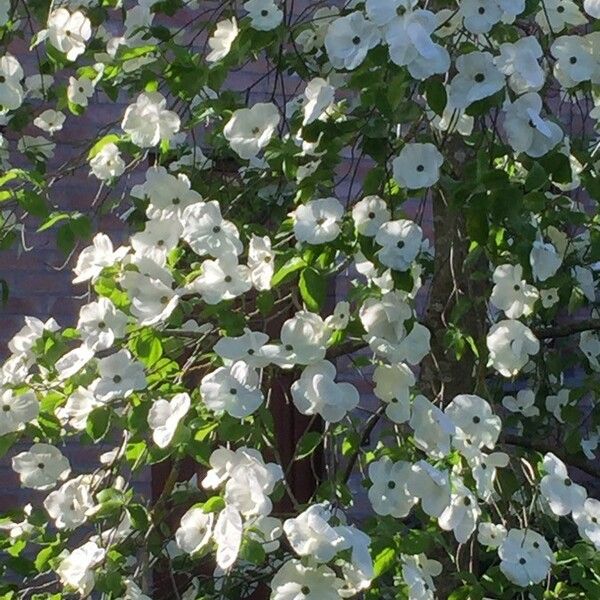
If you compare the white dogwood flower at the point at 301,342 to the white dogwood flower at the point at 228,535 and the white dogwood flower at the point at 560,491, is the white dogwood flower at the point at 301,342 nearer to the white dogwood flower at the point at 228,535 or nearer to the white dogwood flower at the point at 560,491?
→ the white dogwood flower at the point at 228,535

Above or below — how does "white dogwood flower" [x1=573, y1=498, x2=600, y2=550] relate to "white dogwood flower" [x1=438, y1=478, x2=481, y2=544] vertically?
below

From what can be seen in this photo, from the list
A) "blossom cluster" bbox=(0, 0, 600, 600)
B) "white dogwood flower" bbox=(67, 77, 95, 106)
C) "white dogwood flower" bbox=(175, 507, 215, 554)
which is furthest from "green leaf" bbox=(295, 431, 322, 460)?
"white dogwood flower" bbox=(67, 77, 95, 106)

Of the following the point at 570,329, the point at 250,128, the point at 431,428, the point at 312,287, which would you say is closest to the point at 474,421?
the point at 431,428

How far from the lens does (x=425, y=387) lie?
91.2 inches

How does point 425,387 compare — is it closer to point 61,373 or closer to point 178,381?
point 178,381

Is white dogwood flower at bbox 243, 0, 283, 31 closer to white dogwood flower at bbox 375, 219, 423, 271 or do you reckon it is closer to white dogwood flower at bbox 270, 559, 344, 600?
white dogwood flower at bbox 375, 219, 423, 271

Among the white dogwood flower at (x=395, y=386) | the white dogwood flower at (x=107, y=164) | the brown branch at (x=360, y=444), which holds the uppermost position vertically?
the white dogwood flower at (x=107, y=164)

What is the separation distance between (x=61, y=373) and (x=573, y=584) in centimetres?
104

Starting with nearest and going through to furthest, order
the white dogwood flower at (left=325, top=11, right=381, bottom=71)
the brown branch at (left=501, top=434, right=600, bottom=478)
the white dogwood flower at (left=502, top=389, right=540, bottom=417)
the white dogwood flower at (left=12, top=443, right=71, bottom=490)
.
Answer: the white dogwood flower at (left=325, top=11, right=381, bottom=71), the white dogwood flower at (left=12, top=443, right=71, bottom=490), the brown branch at (left=501, top=434, right=600, bottom=478), the white dogwood flower at (left=502, top=389, right=540, bottom=417)

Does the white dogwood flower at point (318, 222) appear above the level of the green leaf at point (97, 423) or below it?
above

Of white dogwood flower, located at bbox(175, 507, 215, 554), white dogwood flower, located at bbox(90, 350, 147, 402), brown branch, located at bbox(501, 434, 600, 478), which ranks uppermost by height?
white dogwood flower, located at bbox(90, 350, 147, 402)

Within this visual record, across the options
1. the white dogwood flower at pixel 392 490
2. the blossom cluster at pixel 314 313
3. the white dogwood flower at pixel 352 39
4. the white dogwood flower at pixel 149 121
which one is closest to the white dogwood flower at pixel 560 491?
the blossom cluster at pixel 314 313

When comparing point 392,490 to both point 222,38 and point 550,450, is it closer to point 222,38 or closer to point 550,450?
point 222,38

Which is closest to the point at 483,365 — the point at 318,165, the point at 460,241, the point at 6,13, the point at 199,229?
the point at 460,241
